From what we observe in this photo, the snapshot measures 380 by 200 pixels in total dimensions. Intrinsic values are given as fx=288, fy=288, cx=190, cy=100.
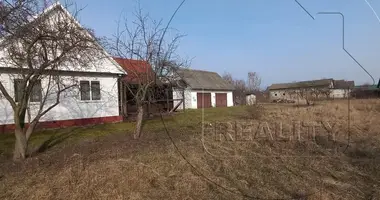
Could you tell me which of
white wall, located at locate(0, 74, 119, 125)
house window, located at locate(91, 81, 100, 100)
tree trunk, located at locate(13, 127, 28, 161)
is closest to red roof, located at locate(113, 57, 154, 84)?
tree trunk, located at locate(13, 127, 28, 161)

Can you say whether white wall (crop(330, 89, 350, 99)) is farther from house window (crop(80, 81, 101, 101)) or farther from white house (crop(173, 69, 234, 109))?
house window (crop(80, 81, 101, 101))

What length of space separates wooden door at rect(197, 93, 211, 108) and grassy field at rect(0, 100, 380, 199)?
70.7ft

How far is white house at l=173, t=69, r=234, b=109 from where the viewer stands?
30.8 metres

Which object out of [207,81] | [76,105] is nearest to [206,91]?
[207,81]

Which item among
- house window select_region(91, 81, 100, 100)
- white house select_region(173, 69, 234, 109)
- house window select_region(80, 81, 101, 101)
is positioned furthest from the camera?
white house select_region(173, 69, 234, 109)

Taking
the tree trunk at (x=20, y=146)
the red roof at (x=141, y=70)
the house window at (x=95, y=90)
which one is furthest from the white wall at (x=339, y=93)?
the tree trunk at (x=20, y=146)

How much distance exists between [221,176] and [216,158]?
1152 millimetres

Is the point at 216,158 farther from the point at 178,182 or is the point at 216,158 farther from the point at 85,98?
the point at 85,98

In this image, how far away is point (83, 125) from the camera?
14422 millimetres

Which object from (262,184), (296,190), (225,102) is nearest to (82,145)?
(262,184)

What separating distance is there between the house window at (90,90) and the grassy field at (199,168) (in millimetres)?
4723

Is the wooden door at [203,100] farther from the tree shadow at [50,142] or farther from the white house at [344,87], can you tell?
the tree shadow at [50,142]

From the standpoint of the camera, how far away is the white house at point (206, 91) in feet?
101

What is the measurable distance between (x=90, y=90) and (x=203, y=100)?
1875cm
